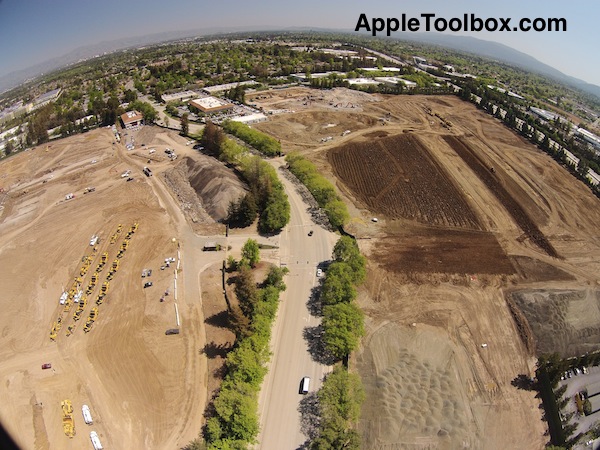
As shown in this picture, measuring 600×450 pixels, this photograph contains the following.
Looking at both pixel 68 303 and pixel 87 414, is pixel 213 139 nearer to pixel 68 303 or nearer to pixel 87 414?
pixel 68 303

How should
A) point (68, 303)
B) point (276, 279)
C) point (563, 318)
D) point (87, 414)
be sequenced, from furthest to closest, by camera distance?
point (68, 303) → point (276, 279) → point (563, 318) → point (87, 414)

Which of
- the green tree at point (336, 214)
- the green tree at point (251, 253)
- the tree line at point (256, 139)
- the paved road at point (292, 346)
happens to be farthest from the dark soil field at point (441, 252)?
the tree line at point (256, 139)

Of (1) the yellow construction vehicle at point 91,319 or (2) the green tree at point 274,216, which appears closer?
(1) the yellow construction vehicle at point 91,319

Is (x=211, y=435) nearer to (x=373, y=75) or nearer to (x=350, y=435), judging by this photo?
(x=350, y=435)

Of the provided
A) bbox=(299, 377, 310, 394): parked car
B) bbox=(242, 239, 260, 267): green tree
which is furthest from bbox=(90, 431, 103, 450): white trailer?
bbox=(242, 239, 260, 267): green tree

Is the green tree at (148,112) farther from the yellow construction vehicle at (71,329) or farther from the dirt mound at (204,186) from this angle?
the yellow construction vehicle at (71,329)

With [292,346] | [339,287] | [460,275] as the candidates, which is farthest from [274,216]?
[460,275]
